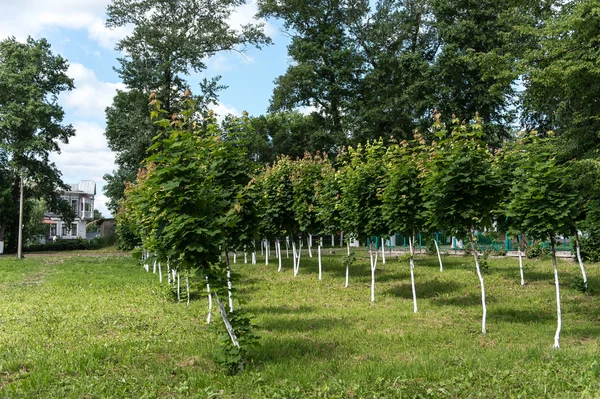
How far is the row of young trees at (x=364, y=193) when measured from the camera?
Result: 22.5 feet

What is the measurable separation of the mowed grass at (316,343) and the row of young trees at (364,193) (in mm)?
881

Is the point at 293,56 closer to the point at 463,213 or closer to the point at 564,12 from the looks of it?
the point at 564,12

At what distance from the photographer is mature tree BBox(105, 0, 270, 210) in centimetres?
3188

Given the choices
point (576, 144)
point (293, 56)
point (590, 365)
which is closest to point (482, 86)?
point (293, 56)

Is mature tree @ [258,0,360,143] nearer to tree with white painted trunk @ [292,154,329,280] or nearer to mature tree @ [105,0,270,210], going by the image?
mature tree @ [105,0,270,210]

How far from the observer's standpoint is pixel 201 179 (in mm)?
6984

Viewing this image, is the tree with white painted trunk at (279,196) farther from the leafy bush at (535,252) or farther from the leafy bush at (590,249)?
the leafy bush at (590,249)

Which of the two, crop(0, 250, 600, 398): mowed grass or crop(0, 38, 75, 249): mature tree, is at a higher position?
crop(0, 38, 75, 249): mature tree

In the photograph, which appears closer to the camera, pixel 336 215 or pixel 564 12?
pixel 564 12

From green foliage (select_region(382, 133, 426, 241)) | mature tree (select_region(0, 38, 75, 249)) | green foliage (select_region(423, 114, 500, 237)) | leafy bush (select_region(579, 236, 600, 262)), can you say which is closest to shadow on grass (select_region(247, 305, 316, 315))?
green foliage (select_region(382, 133, 426, 241))

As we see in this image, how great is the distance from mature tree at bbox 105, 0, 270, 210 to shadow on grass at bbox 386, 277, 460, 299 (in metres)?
21.0

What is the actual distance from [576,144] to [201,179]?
33.7ft

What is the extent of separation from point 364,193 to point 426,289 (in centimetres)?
401

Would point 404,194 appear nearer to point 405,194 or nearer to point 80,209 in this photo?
point 405,194
